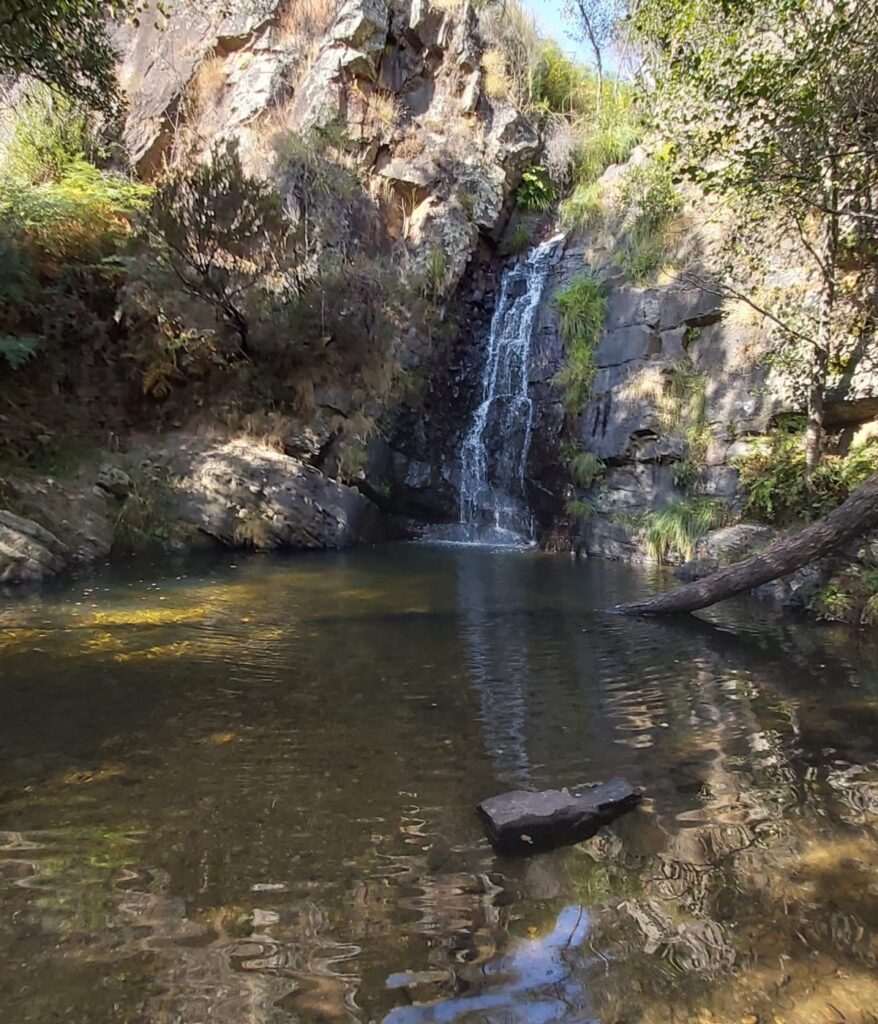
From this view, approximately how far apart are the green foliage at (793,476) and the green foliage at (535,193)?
8.99 meters

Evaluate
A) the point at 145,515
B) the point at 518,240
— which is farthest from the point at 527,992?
the point at 518,240

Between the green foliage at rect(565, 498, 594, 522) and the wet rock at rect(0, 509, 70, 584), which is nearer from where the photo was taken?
the wet rock at rect(0, 509, 70, 584)

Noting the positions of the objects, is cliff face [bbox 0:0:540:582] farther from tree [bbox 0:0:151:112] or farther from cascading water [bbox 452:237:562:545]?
tree [bbox 0:0:151:112]

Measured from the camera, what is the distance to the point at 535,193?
16.3 m

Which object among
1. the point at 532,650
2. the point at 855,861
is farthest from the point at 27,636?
the point at 855,861

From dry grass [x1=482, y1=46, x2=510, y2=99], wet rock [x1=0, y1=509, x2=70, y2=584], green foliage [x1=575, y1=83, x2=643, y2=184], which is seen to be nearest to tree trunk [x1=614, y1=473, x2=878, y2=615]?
wet rock [x1=0, y1=509, x2=70, y2=584]

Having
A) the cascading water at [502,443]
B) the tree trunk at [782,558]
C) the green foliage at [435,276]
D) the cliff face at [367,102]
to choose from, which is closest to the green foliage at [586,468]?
the cascading water at [502,443]

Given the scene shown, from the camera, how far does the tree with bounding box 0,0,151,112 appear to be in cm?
653

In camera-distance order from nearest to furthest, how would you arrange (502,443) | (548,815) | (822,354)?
1. (548,815)
2. (822,354)
3. (502,443)

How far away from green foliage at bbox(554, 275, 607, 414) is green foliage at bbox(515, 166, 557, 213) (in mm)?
3956

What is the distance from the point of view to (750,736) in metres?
4.07

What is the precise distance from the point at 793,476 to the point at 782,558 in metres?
2.47

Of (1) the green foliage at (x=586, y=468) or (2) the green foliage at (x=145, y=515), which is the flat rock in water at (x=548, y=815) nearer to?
(2) the green foliage at (x=145, y=515)

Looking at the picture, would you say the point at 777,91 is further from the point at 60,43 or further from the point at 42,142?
the point at 42,142
